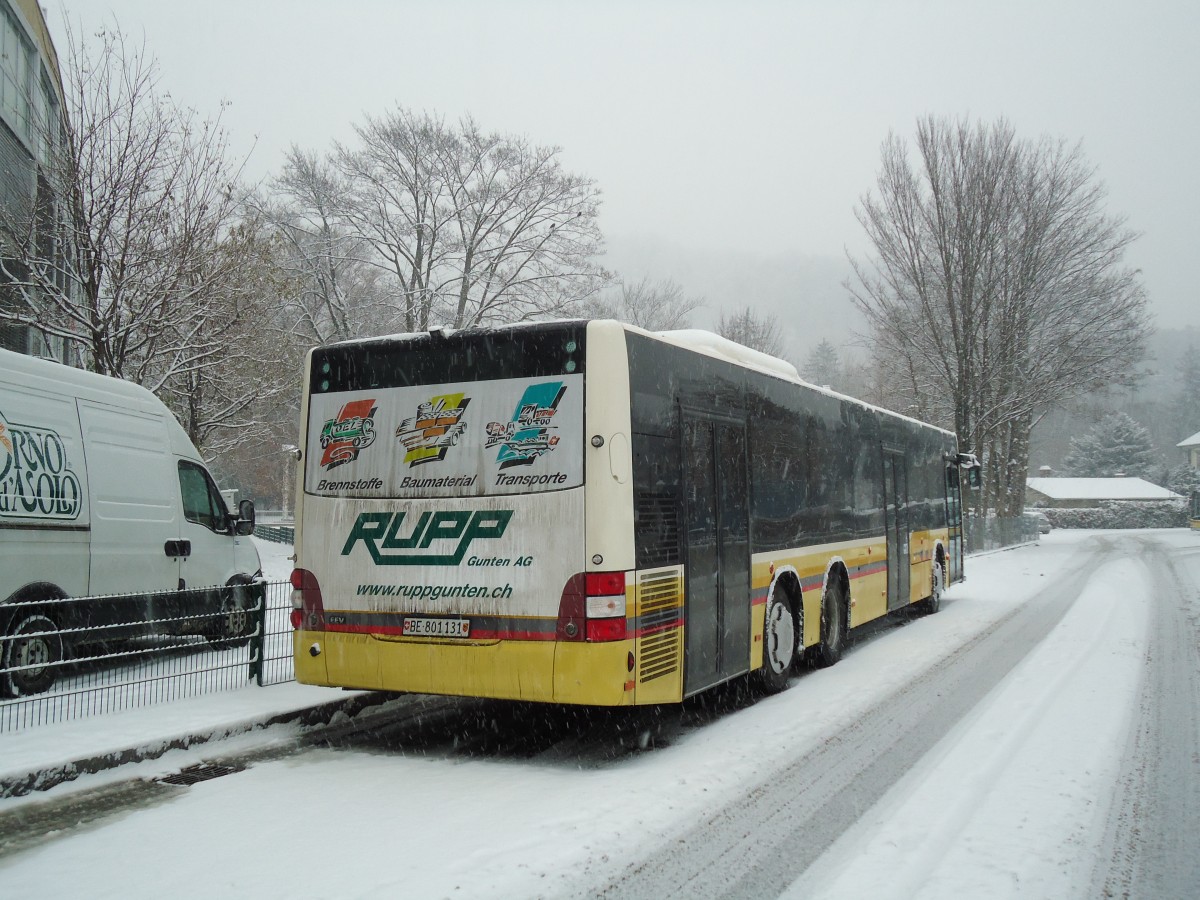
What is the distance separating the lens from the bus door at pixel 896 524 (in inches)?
523

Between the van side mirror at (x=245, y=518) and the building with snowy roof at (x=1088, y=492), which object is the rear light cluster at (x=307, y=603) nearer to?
the van side mirror at (x=245, y=518)

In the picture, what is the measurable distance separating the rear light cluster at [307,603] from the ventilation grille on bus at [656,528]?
2539 millimetres

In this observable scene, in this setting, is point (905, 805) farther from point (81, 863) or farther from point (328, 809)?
point (81, 863)

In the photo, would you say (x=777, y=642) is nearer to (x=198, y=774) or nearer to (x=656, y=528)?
(x=656, y=528)

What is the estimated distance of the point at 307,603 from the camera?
7.30 metres

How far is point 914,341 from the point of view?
3916 cm

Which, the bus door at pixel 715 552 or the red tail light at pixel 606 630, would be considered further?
the bus door at pixel 715 552

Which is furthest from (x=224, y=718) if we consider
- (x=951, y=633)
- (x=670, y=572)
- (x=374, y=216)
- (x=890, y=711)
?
(x=374, y=216)

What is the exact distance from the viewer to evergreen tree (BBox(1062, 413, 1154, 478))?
93.5 metres

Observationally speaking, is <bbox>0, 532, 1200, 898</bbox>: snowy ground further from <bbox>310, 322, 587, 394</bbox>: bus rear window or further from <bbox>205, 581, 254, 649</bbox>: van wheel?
<bbox>310, 322, 587, 394</bbox>: bus rear window

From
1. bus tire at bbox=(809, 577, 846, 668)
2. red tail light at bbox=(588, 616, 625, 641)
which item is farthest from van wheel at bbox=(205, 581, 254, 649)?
bus tire at bbox=(809, 577, 846, 668)

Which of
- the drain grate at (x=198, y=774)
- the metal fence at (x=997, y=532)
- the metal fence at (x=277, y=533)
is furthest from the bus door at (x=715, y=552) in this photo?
the metal fence at (x=277, y=533)

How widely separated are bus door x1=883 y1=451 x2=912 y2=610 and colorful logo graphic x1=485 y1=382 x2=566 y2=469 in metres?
7.79

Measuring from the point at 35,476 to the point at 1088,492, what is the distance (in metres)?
92.6
